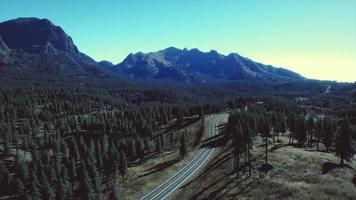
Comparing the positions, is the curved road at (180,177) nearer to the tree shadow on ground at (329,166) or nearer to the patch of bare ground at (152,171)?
the patch of bare ground at (152,171)

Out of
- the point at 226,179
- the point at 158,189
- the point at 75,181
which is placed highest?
the point at 226,179

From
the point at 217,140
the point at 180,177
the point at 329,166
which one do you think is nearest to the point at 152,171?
the point at 180,177

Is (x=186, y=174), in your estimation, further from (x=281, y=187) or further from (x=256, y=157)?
(x=281, y=187)

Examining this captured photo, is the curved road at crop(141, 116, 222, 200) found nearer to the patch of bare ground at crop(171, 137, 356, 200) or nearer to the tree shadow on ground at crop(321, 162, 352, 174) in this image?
the patch of bare ground at crop(171, 137, 356, 200)

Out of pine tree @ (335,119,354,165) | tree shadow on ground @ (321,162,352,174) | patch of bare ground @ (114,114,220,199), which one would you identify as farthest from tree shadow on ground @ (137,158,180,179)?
pine tree @ (335,119,354,165)

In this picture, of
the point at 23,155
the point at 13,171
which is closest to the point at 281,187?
the point at 13,171

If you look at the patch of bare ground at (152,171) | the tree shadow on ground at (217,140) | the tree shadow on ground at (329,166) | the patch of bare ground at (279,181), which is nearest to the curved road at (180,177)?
the patch of bare ground at (152,171)
